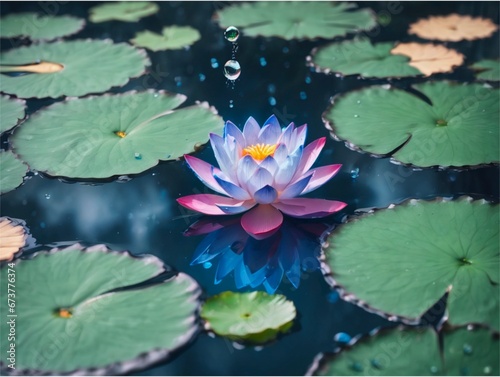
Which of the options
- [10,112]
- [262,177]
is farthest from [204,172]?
[10,112]

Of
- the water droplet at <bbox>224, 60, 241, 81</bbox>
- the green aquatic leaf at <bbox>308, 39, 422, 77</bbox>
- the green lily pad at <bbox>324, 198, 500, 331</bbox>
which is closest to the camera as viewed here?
the green lily pad at <bbox>324, 198, 500, 331</bbox>

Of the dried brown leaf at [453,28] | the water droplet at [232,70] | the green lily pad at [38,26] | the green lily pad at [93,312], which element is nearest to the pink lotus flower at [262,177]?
the green lily pad at [93,312]

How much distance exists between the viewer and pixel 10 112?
210 centimetres

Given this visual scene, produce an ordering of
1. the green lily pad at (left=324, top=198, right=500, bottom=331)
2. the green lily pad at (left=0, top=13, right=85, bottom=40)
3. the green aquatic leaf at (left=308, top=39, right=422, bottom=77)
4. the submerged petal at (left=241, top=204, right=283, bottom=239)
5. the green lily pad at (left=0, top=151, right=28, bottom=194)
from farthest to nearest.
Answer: the green lily pad at (left=0, top=13, right=85, bottom=40)
the green aquatic leaf at (left=308, top=39, right=422, bottom=77)
the green lily pad at (left=0, top=151, right=28, bottom=194)
the submerged petal at (left=241, top=204, right=283, bottom=239)
the green lily pad at (left=324, top=198, right=500, bottom=331)

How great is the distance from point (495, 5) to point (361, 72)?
3.56 feet

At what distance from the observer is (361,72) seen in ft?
7.59

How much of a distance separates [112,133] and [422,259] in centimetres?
101

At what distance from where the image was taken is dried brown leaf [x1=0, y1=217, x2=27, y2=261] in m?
1.51

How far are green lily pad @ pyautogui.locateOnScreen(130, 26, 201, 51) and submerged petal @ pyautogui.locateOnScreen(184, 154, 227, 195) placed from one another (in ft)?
3.55

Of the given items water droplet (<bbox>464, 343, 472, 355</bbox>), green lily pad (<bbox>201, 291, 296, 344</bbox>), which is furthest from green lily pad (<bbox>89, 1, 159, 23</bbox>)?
water droplet (<bbox>464, 343, 472, 355</bbox>)

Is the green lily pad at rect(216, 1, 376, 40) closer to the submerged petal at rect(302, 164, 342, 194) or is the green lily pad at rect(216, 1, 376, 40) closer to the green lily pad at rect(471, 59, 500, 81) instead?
the green lily pad at rect(471, 59, 500, 81)

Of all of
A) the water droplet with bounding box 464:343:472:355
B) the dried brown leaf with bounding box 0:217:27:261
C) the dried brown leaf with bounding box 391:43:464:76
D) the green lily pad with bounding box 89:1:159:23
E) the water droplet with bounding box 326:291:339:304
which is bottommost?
the dried brown leaf with bounding box 0:217:27:261

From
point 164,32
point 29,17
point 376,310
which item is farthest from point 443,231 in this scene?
point 29,17

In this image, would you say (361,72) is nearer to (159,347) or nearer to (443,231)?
(443,231)
